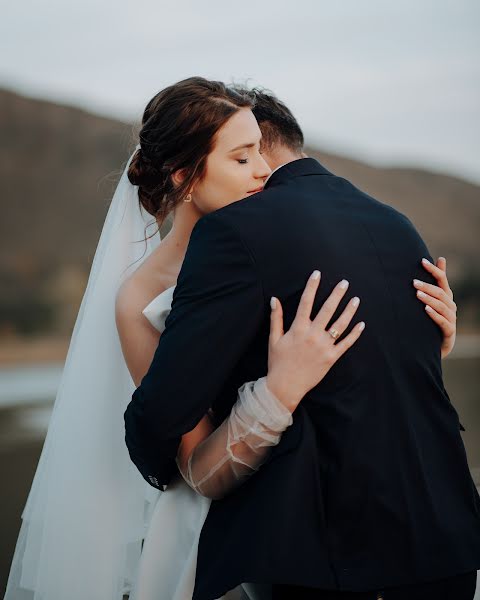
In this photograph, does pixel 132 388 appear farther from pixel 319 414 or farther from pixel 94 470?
pixel 319 414

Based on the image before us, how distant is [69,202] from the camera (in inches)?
922

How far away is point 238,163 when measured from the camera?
220 centimetres

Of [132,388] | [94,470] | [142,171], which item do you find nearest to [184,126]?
[142,171]

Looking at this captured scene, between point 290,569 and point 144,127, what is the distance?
128 centimetres

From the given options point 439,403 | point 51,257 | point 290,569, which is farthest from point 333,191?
point 51,257

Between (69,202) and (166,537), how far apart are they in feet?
72.5

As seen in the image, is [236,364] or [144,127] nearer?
[236,364]

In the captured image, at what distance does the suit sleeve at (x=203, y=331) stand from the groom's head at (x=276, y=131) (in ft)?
2.32

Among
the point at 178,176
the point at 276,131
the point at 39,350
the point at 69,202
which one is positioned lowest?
the point at 39,350

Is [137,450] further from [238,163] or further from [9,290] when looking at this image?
[9,290]

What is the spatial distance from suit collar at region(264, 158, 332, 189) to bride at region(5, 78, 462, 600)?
216 mm

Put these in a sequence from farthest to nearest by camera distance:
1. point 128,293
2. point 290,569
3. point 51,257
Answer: point 51,257 → point 128,293 → point 290,569

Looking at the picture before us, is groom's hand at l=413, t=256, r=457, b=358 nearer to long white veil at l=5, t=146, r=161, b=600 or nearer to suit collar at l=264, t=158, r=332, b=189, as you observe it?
suit collar at l=264, t=158, r=332, b=189

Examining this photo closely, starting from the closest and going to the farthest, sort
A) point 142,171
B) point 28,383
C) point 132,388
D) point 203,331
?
point 203,331
point 142,171
point 132,388
point 28,383
